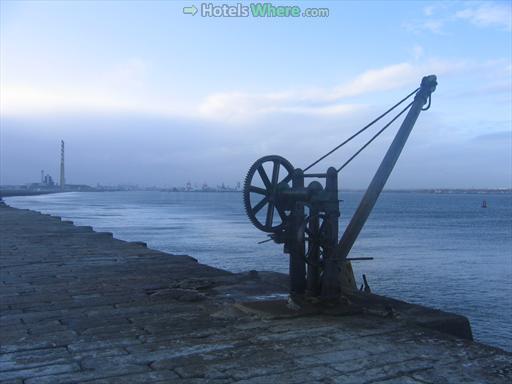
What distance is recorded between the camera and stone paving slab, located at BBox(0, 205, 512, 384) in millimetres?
4809

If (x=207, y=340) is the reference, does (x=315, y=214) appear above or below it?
above

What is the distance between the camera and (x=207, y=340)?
231 inches

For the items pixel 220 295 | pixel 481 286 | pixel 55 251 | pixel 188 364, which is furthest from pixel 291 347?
pixel 481 286

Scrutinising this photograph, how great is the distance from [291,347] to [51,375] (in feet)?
7.39

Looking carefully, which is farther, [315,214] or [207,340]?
[315,214]

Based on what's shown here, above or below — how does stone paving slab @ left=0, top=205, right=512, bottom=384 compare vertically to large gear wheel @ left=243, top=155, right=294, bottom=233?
below

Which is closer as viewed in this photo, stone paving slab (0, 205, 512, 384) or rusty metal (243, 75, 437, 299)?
stone paving slab (0, 205, 512, 384)

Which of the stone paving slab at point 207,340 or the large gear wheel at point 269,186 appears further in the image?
the large gear wheel at point 269,186

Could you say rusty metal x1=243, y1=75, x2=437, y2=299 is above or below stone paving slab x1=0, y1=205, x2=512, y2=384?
above

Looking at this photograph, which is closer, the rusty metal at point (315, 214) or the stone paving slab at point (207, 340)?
the stone paving slab at point (207, 340)

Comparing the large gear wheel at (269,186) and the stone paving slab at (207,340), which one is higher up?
the large gear wheel at (269,186)

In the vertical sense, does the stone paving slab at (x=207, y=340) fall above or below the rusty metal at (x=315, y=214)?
below

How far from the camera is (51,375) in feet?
15.8

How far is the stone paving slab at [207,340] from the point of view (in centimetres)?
481
